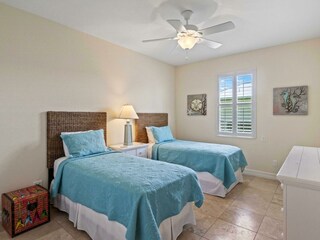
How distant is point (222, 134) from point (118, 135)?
94.4 inches

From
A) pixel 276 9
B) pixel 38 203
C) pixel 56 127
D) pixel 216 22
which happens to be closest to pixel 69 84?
pixel 56 127

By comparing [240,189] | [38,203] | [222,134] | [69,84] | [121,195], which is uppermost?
[69,84]

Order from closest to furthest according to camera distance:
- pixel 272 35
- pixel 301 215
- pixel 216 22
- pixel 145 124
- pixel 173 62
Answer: pixel 301 215, pixel 216 22, pixel 272 35, pixel 145 124, pixel 173 62

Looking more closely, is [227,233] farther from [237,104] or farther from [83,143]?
[237,104]

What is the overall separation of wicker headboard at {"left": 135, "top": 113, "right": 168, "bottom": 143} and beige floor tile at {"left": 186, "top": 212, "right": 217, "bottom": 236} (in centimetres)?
208

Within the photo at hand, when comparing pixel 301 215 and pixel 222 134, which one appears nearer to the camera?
pixel 301 215

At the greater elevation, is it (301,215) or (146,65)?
(146,65)

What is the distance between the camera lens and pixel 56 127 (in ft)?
9.00

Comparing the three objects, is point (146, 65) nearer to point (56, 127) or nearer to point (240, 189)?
point (56, 127)

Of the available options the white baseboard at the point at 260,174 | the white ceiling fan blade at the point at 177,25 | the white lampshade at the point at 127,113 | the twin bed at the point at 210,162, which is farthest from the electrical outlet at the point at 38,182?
the white baseboard at the point at 260,174

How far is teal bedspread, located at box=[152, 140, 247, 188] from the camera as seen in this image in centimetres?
299

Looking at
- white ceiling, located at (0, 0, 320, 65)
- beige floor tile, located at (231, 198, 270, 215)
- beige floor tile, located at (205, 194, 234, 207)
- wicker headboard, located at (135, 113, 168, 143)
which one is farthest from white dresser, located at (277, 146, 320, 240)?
wicker headboard, located at (135, 113, 168, 143)

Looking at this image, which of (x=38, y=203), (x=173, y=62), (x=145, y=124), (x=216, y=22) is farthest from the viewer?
(x=173, y=62)

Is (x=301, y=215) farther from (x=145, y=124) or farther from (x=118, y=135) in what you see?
(x=145, y=124)
